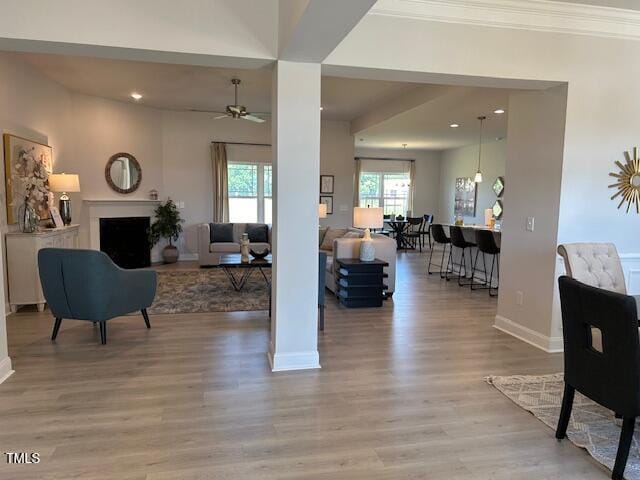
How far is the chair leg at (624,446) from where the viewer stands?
80.1 inches

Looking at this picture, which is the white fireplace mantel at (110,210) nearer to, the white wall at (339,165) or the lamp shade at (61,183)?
the lamp shade at (61,183)

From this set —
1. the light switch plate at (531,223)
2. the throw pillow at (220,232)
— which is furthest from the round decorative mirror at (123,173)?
the light switch plate at (531,223)

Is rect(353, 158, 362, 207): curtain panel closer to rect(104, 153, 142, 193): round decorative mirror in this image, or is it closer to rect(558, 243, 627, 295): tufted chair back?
rect(104, 153, 142, 193): round decorative mirror

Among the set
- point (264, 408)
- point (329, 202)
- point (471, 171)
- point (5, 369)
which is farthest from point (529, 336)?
point (471, 171)

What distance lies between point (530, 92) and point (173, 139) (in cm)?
669

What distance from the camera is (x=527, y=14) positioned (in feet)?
11.4

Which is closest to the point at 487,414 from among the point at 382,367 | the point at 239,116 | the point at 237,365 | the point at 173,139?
the point at 382,367

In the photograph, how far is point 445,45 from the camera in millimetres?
3324

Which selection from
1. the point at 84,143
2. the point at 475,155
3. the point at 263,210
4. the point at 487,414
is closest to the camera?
the point at 487,414

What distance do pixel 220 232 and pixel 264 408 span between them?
5.75 meters

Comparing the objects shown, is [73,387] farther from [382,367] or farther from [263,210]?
[263,210]

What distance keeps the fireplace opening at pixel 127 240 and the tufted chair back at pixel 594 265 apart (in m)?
6.98

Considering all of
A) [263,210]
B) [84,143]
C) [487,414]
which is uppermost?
[84,143]

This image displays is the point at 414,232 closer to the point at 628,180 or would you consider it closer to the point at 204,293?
the point at 204,293
